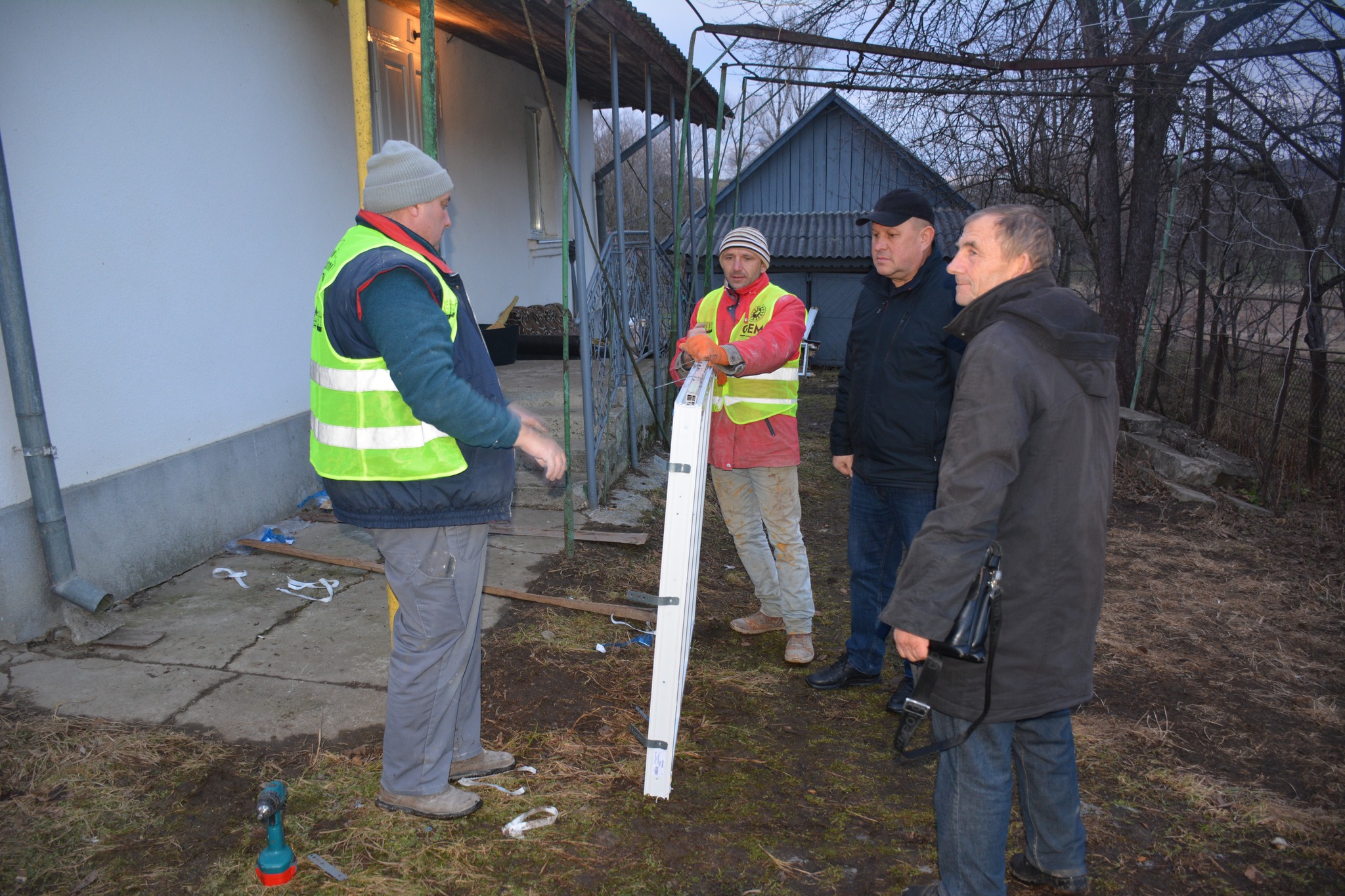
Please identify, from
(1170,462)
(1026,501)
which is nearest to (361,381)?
(1026,501)

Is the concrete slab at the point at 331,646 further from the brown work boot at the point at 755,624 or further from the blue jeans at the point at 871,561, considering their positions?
the blue jeans at the point at 871,561

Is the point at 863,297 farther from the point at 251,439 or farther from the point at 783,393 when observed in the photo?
the point at 251,439

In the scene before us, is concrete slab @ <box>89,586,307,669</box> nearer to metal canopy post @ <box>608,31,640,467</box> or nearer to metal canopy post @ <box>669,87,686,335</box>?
metal canopy post @ <box>608,31,640,467</box>

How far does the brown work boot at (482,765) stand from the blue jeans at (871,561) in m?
1.45

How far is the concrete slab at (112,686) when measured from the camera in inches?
121

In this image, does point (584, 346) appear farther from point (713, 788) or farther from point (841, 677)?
point (713, 788)

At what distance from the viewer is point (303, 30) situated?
A: 17.4ft

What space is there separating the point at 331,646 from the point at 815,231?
44.2ft

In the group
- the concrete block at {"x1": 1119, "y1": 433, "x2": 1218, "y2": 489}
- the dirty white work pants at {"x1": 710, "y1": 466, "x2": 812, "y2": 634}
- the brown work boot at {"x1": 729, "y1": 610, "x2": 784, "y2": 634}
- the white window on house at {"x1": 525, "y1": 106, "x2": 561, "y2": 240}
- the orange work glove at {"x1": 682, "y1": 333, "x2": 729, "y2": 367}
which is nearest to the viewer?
the orange work glove at {"x1": 682, "y1": 333, "x2": 729, "y2": 367}

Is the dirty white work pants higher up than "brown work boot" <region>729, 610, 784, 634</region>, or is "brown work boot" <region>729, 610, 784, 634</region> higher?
the dirty white work pants

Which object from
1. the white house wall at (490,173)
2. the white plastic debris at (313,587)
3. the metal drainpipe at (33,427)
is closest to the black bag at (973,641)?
the white plastic debris at (313,587)

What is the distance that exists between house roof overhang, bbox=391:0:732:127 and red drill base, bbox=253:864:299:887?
11.6ft

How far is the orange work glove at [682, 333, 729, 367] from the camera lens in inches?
123

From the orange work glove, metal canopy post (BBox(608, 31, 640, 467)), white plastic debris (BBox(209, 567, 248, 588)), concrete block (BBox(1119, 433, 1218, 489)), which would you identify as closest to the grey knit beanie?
the orange work glove
